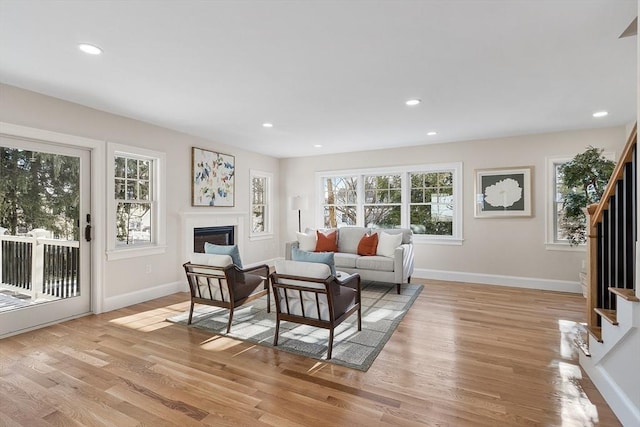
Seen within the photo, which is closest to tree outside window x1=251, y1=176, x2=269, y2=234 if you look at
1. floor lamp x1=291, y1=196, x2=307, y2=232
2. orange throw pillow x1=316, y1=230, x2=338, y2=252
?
floor lamp x1=291, y1=196, x2=307, y2=232

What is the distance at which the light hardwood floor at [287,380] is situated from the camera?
6.31 ft

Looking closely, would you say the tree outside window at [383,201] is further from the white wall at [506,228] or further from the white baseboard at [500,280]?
the white baseboard at [500,280]

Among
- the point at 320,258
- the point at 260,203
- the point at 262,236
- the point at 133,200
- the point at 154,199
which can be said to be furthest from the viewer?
the point at 260,203

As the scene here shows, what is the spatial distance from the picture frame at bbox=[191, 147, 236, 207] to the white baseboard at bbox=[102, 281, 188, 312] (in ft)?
4.38

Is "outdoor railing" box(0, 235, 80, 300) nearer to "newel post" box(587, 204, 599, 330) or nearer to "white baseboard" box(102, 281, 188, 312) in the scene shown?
"white baseboard" box(102, 281, 188, 312)

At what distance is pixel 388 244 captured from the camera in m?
5.03

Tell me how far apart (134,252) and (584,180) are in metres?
6.19

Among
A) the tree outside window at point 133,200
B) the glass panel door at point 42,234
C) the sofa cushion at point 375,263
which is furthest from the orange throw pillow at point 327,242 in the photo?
the glass panel door at point 42,234

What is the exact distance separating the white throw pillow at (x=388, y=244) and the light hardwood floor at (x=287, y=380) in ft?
5.29

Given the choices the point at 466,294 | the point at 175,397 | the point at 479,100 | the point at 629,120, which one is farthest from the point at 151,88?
the point at 629,120

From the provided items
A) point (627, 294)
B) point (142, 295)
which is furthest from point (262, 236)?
point (627, 294)

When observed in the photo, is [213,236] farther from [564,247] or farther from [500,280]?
[564,247]

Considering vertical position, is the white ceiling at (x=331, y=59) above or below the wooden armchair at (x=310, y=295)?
above

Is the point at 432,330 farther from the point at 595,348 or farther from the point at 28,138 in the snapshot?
the point at 28,138
